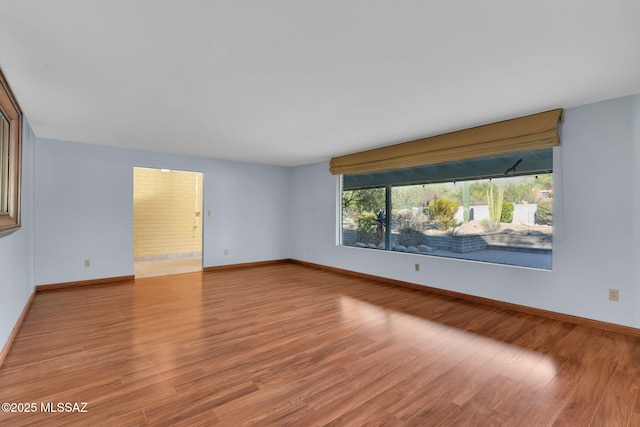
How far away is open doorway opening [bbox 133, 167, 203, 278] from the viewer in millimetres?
7172

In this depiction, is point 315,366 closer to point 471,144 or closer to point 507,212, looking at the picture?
point 507,212

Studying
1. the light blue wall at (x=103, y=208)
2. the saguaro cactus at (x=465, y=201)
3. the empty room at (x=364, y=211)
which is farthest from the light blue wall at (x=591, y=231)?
the light blue wall at (x=103, y=208)

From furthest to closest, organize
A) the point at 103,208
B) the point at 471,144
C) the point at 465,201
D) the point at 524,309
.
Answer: the point at 103,208 → the point at 465,201 → the point at 471,144 → the point at 524,309

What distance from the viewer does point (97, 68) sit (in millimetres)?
2225

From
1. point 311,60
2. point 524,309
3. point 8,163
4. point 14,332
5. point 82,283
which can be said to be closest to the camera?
point 311,60

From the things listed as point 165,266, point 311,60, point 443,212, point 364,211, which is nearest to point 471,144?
point 443,212

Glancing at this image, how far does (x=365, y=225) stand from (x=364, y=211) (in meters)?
0.27

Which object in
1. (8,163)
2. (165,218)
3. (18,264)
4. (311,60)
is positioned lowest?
(18,264)

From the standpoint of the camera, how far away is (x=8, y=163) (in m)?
2.47

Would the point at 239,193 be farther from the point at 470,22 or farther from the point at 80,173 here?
the point at 470,22

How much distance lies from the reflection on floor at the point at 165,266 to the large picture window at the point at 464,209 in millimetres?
3445

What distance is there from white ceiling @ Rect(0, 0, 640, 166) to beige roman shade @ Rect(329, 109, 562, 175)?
16cm

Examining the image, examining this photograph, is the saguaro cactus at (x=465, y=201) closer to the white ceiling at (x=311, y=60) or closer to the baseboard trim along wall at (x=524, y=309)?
the white ceiling at (x=311, y=60)

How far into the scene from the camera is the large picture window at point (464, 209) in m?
3.50
